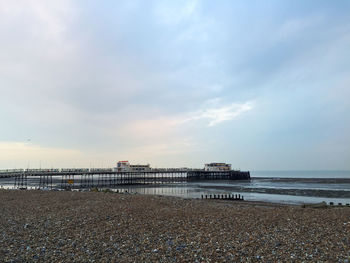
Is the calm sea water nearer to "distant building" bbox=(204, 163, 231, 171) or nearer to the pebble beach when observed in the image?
the pebble beach

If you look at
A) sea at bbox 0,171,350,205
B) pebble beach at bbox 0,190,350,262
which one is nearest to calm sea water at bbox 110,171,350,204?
sea at bbox 0,171,350,205

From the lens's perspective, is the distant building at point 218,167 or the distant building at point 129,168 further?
the distant building at point 218,167

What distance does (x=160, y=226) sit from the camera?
10.4 m

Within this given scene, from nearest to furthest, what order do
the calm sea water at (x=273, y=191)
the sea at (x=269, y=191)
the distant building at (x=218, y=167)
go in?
the sea at (x=269, y=191) → the calm sea water at (x=273, y=191) → the distant building at (x=218, y=167)

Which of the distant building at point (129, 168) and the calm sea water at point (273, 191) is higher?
the distant building at point (129, 168)

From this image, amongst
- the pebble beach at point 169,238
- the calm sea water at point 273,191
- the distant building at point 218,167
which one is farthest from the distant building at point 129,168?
the pebble beach at point 169,238

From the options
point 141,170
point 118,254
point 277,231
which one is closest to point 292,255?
point 277,231

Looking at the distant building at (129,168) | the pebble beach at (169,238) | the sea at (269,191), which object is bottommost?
the sea at (269,191)

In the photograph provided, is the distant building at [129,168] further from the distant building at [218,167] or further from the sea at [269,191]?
the distant building at [218,167]

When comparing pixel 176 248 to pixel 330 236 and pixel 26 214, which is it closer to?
pixel 330 236

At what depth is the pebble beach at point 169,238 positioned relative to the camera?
273 inches

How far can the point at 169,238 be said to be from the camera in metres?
8.69

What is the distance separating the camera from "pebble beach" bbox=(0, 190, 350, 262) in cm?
693

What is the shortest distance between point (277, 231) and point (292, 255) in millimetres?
2934
